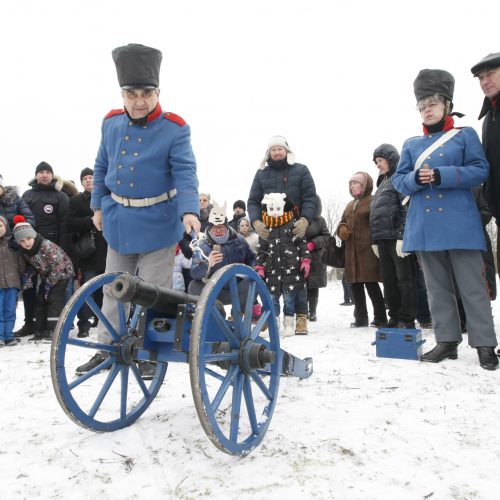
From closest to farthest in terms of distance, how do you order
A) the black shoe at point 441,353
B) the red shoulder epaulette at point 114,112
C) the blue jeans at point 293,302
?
1. the red shoulder epaulette at point 114,112
2. the black shoe at point 441,353
3. the blue jeans at point 293,302

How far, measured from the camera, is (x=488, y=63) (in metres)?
3.93

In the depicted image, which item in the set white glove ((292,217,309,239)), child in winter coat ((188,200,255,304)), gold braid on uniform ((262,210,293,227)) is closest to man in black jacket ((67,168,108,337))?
child in winter coat ((188,200,255,304))

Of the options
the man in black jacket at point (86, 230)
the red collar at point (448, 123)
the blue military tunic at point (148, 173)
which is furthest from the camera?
the man in black jacket at point (86, 230)

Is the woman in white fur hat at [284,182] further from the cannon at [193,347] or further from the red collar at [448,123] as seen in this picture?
the cannon at [193,347]

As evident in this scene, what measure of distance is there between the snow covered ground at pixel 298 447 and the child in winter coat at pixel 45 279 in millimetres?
2322

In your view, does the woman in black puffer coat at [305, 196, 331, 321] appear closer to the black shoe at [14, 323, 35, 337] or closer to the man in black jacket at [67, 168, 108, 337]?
the man in black jacket at [67, 168, 108, 337]

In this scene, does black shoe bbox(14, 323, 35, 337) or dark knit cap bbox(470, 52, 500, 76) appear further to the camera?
black shoe bbox(14, 323, 35, 337)

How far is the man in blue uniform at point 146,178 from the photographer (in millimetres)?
3511

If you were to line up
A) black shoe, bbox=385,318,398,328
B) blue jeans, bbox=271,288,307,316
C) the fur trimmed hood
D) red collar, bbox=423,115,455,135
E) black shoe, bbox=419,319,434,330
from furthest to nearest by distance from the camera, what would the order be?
the fur trimmed hood < black shoe, bbox=419,319,434,330 < blue jeans, bbox=271,288,307,316 < black shoe, bbox=385,318,398,328 < red collar, bbox=423,115,455,135

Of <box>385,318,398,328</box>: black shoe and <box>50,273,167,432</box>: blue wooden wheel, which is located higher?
<box>50,273,167,432</box>: blue wooden wheel

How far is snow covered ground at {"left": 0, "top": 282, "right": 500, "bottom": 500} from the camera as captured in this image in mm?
2025

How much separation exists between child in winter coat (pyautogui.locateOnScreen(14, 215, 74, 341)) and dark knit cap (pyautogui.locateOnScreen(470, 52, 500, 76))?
4.91m

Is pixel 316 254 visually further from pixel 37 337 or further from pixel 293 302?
pixel 37 337

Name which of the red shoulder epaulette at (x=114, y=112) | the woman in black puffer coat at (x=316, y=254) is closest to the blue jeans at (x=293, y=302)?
the woman in black puffer coat at (x=316, y=254)
